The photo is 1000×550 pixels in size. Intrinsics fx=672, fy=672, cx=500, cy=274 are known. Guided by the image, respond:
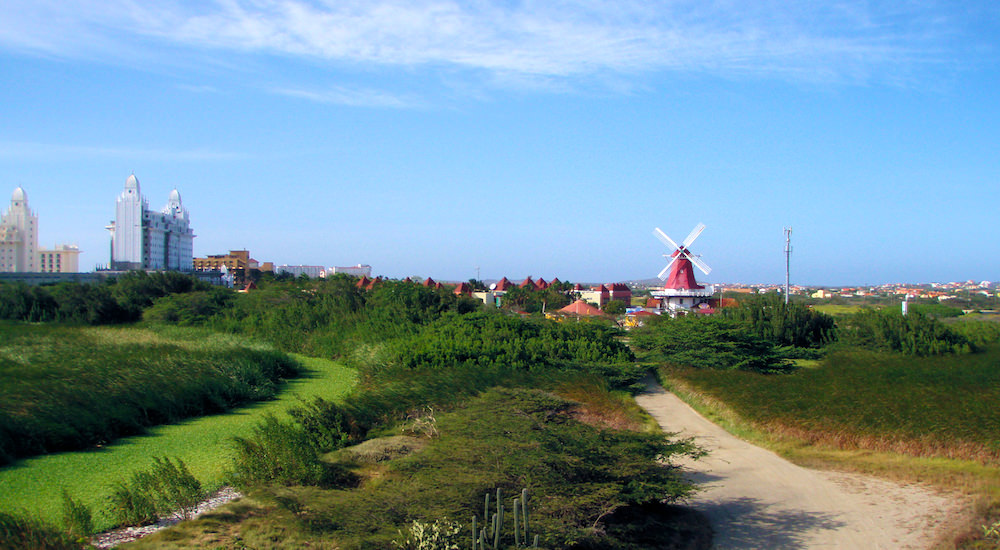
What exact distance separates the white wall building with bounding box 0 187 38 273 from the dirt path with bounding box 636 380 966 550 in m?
34.6

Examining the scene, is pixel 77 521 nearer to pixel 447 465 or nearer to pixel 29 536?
pixel 29 536

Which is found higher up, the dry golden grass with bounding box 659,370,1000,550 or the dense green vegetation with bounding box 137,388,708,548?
the dense green vegetation with bounding box 137,388,708,548

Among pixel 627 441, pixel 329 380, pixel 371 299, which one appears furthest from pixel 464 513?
pixel 371 299

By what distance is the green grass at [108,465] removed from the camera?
26.1 ft

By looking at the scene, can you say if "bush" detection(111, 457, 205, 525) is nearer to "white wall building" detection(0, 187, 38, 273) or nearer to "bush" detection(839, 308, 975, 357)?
"bush" detection(839, 308, 975, 357)

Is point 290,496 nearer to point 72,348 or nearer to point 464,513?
point 464,513

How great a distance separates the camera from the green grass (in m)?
7.94

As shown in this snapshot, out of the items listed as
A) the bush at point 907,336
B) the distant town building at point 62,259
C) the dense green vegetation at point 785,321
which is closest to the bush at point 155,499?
the dense green vegetation at point 785,321

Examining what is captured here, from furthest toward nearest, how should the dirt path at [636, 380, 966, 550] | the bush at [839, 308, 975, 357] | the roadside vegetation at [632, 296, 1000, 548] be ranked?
the bush at [839, 308, 975, 357]
the roadside vegetation at [632, 296, 1000, 548]
the dirt path at [636, 380, 966, 550]

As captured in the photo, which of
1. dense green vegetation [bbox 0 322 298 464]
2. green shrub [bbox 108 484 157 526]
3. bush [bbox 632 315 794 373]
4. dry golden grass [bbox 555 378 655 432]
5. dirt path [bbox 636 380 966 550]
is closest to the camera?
green shrub [bbox 108 484 157 526]

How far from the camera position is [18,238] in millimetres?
32969

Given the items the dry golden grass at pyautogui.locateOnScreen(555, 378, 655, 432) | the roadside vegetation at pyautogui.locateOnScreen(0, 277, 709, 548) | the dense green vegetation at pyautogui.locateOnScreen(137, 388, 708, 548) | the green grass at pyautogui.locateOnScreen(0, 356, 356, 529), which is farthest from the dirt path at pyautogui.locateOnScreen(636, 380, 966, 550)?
the green grass at pyautogui.locateOnScreen(0, 356, 356, 529)

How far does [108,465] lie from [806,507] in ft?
32.4

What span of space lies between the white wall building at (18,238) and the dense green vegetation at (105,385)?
1275cm
